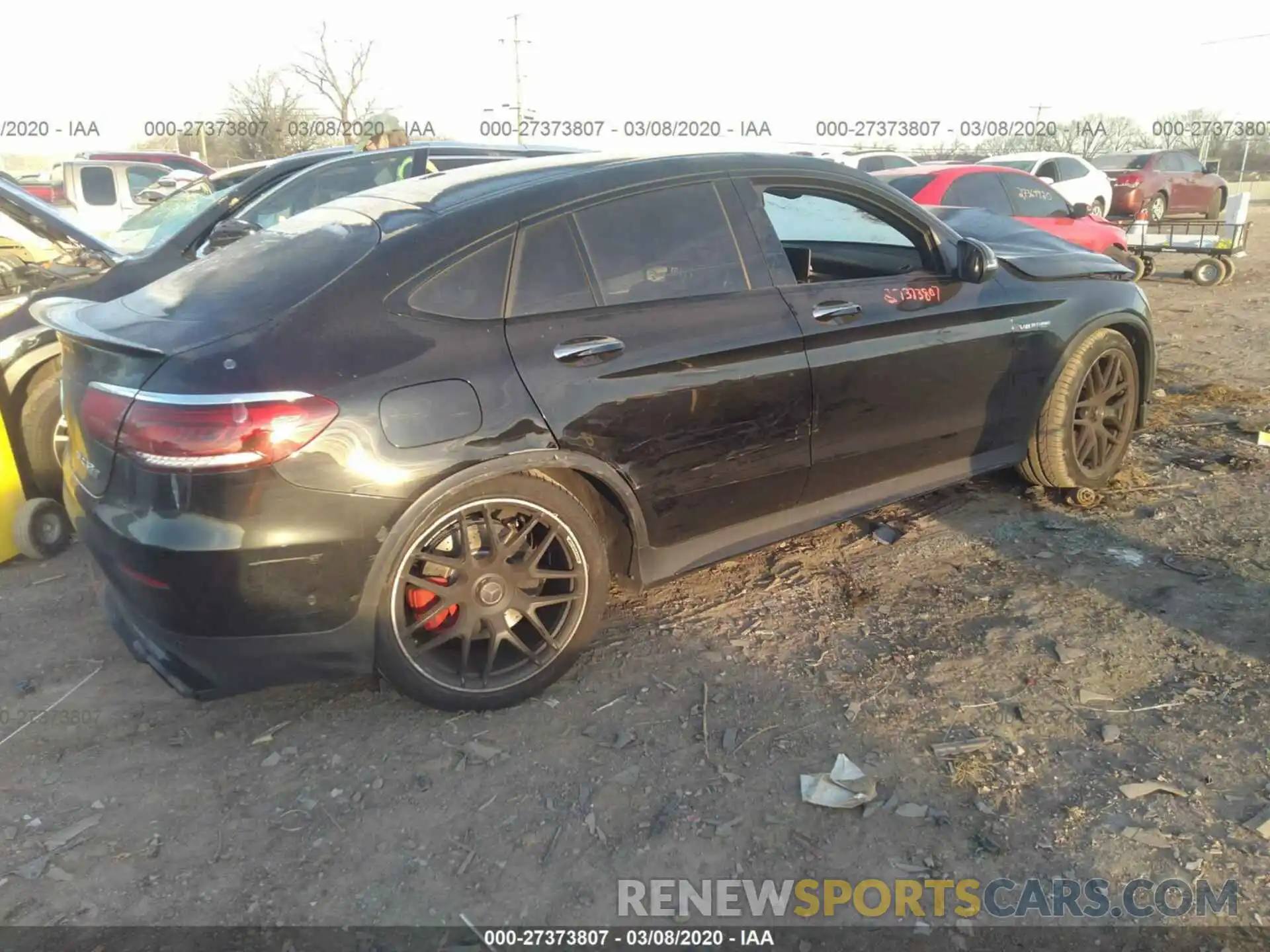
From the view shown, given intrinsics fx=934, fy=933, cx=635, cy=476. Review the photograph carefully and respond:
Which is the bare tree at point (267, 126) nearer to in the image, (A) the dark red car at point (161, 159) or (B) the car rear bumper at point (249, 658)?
(A) the dark red car at point (161, 159)

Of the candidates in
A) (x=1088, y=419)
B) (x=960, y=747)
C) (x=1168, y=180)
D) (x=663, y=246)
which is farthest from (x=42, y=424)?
(x=1168, y=180)

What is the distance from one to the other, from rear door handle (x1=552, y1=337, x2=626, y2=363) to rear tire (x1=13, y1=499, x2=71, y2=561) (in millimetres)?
2793

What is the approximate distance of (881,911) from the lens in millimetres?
2281

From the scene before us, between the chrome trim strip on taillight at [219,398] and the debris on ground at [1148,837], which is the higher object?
the chrome trim strip on taillight at [219,398]

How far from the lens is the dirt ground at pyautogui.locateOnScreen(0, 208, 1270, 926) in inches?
94.9

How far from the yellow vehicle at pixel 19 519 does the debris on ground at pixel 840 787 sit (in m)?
3.65

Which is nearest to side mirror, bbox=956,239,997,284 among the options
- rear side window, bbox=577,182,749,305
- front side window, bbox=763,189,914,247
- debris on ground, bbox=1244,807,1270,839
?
front side window, bbox=763,189,914,247

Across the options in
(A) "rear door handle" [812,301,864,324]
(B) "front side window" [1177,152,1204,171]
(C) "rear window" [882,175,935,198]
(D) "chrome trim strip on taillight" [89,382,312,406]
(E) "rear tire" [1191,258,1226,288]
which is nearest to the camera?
(D) "chrome trim strip on taillight" [89,382,312,406]

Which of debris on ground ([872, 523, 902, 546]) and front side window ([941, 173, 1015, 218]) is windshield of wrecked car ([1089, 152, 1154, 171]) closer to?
front side window ([941, 173, 1015, 218])

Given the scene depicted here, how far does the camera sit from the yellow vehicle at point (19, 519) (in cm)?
436

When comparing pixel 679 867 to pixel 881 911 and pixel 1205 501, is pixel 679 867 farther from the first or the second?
pixel 1205 501

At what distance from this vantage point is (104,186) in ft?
49.9

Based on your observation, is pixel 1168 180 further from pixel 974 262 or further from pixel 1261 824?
pixel 1261 824

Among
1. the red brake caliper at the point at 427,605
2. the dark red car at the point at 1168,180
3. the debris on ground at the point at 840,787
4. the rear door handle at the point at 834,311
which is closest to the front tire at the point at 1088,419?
the rear door handle at the point at 834,311
